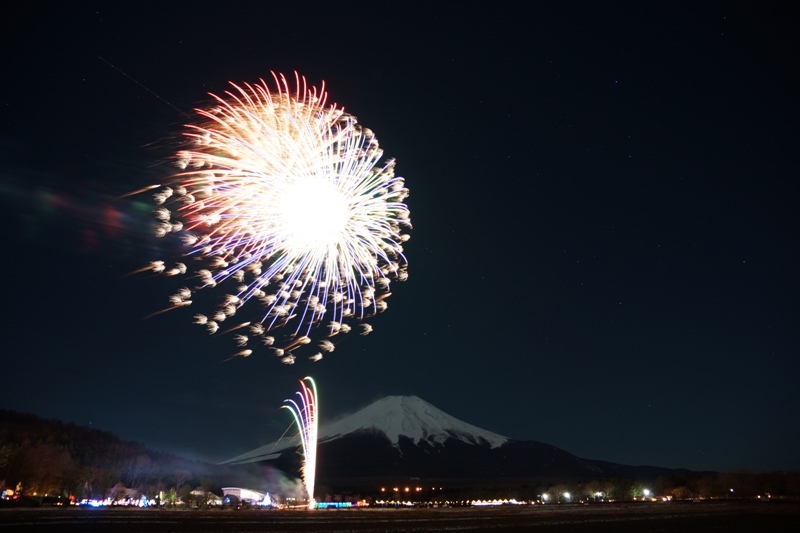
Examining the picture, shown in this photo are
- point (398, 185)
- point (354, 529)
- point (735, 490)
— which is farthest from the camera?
point (735, 490)

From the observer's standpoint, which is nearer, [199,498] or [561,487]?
[199,498]

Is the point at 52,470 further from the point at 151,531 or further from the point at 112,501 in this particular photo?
the point at 151,531

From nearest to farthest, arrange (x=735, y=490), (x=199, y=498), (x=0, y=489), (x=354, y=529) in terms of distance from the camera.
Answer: (x=354, y=529), (x=0, y=489), (x=199, y=498), (x=735, y=490)

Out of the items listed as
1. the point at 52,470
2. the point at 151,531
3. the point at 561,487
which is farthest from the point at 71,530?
the point at 561,487

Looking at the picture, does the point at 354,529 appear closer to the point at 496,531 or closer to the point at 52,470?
the point at 496,531

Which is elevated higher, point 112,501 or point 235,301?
point 235,301

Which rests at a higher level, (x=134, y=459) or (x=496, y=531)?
(x=134, y=459)

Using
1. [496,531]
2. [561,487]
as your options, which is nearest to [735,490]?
[561,487]

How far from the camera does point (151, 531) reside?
40.2 meters

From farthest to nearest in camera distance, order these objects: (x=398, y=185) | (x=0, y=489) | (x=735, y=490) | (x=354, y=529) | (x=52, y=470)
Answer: (x=735, y=490)
(x=52, y=470)
(x=0, y=489)
(x=354, y=529)
(x=398, y=185)

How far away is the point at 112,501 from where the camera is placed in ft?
374

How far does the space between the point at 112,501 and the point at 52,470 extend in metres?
11.9

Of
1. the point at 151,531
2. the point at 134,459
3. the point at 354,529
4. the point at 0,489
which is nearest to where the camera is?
the point at 151,531

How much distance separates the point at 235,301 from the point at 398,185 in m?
11.5
